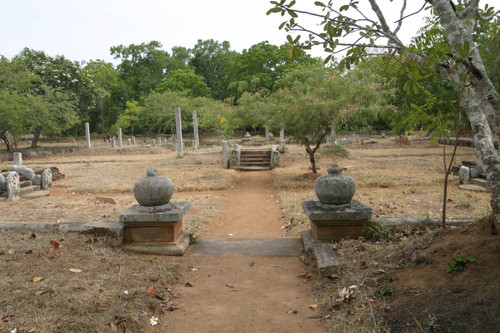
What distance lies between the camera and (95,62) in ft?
131

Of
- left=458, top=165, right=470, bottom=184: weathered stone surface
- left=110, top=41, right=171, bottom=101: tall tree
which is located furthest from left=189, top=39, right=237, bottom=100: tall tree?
left=458, top=165, right=470, bottom=184: weathered stone surface

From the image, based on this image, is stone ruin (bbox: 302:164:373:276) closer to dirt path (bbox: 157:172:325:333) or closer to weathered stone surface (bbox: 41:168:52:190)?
dirt path (bbox: 157:172:325:333)

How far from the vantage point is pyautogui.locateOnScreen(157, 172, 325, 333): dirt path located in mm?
2924

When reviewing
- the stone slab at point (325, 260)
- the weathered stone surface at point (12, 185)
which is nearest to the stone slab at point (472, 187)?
the stone slab at point (325, 260)

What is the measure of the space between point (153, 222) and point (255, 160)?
11.9 metres

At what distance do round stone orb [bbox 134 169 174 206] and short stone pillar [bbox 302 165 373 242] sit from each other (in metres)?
2.07

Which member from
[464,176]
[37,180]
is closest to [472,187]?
[464,176]

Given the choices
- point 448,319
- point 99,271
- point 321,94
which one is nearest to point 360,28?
point 448,319

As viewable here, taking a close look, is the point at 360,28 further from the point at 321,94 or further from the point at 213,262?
the point at 321,94

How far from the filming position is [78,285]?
10.4ft

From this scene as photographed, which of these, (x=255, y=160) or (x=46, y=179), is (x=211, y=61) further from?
(x=46, y=179)

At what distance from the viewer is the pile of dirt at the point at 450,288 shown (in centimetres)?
234

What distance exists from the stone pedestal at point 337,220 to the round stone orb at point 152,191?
207 cm

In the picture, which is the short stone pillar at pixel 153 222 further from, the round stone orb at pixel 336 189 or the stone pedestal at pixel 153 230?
the round stone orb at pixel 336 189
